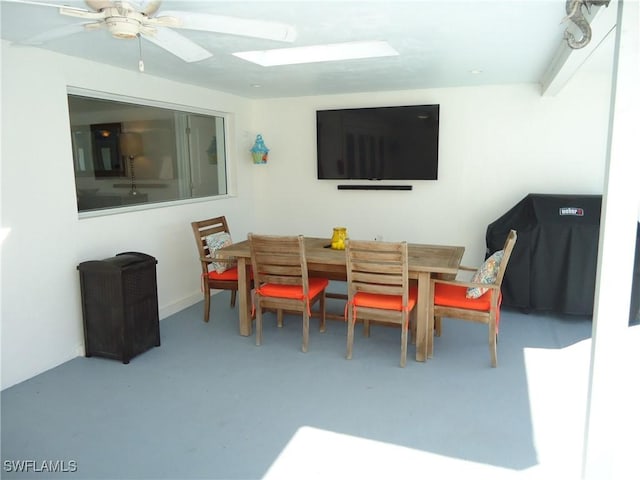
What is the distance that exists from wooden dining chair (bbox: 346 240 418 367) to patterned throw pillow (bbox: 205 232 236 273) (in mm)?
1406

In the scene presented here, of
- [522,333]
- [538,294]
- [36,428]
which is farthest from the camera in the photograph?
[538,294]

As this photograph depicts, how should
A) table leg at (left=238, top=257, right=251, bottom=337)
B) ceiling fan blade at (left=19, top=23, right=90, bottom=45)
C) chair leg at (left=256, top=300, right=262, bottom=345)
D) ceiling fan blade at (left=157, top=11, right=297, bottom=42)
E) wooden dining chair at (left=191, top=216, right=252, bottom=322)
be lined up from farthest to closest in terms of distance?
wooden dining chair at (left=191, top=216, right=252, bottom=322) < table leg at (left=238, top=257, right=251, bottom=337) < chair leg at (left=256, top=300, right=262, bottom=345) < ceiling fan blade at (left=19, top=23, right=90, bottom=45) < ceiling fan blade at (left=157, top=11, right=297, bottom=42)

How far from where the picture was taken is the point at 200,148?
530 centimetres

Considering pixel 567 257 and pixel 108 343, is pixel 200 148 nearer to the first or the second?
pixel 108 343

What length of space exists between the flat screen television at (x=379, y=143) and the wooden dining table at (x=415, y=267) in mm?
1426

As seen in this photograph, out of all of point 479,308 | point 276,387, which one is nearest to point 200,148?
point 276,387

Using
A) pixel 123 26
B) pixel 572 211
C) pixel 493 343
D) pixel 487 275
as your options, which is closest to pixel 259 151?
pixel 487 275

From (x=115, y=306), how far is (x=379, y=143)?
129 inches

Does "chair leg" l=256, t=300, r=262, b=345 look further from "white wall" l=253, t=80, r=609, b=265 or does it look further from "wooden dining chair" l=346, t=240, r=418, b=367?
"white wall" l=253, t=80, r=609, b=265

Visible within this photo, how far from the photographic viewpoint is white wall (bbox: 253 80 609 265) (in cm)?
473

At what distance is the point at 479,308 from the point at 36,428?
296 centimetres

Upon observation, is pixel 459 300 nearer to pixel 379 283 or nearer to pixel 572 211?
pixel 379 283

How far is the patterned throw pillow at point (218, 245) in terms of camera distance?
440 centimetres

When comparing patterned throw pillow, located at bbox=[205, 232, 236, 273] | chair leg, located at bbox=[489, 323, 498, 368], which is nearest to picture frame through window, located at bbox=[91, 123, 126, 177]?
patterned throw pillow, located at bbox=[205, 232, 236, 273]
